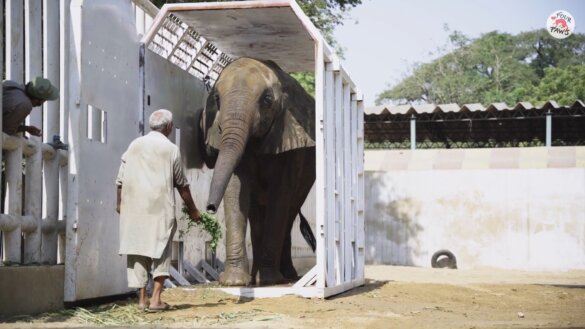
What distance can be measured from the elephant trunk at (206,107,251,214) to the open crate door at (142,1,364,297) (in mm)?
798

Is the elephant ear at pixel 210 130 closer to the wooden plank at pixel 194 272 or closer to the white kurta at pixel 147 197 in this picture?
the wooden plank at pixel 194 272

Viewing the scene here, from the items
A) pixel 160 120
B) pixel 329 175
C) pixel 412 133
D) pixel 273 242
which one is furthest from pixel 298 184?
pixel 412 133

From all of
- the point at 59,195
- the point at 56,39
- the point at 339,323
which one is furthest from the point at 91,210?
the point at 339,323

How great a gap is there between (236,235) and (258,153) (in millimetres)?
1189

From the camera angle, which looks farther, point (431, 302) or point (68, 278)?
point (431, 302)

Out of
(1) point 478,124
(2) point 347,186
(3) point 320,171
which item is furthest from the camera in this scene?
(1) point 478,124

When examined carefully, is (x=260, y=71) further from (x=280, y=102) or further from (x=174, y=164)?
(x=174, y=164)

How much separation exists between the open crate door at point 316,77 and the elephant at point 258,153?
0.51m

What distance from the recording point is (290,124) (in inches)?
463

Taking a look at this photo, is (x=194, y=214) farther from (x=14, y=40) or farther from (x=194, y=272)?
(x=194, y=272)

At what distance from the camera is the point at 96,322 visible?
7.67 metres

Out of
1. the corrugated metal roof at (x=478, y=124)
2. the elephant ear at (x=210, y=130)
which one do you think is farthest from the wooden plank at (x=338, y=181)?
the corrugated metal roof at (x=478, y=124)

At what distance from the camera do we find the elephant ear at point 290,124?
1159 cm

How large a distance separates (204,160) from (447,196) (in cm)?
1026
